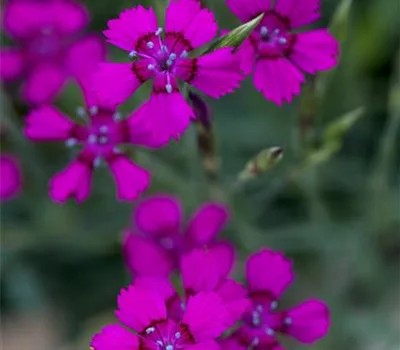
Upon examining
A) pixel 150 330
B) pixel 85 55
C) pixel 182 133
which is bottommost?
pixel 150 330

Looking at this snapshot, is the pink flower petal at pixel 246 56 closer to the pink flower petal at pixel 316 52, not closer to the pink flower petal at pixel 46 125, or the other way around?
the pink flower petal at pixel 316 52

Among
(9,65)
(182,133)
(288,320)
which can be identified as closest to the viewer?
(182,133)

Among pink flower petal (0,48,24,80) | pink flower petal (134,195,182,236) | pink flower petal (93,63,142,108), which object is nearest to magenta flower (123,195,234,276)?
pink flower petal (134,195,182,236)

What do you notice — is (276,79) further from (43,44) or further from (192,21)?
(43,44)

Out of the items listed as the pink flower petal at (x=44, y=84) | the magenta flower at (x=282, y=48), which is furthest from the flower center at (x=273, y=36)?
the pink flower petal at (x=44, y=84)

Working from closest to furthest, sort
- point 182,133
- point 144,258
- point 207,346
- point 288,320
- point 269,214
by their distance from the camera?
point 207,346
point 182,133
point 288,320
point 144,258
point 269,214

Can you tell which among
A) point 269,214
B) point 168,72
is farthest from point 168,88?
point 269,214

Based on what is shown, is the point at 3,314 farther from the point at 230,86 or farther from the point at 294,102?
the point at 230,86

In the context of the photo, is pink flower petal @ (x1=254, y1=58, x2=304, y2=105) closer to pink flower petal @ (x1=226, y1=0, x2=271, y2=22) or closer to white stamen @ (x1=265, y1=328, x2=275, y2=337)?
pink flower petal @ (x1=226, y1=0, x2=271, y2=22)
